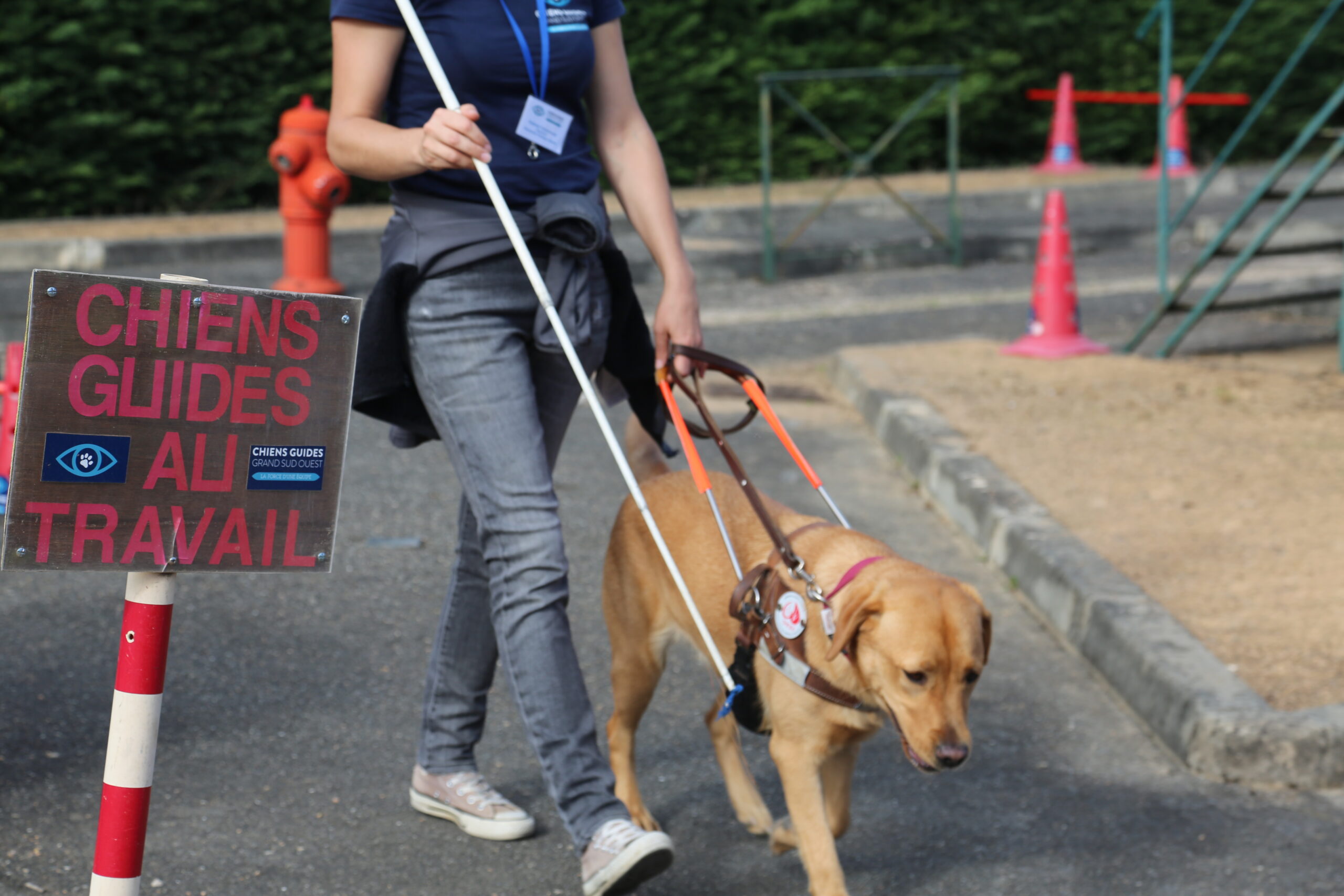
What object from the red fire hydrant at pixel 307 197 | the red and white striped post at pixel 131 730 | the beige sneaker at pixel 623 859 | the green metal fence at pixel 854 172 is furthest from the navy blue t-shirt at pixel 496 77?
the green metal fence at pixel 854 172

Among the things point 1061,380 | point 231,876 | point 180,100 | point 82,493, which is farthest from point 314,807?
point 180,100

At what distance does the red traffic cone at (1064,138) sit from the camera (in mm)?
17094

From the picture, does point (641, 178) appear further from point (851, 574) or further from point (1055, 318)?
point (1055, 318)

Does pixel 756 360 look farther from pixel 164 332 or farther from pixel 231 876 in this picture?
pixel 164 332

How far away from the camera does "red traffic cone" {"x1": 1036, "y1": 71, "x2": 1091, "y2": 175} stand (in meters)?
Answer: 17.1

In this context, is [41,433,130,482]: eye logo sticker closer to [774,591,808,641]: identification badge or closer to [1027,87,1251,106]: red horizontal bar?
[774,591,808,641]: identification badge

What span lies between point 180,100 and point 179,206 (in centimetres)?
108

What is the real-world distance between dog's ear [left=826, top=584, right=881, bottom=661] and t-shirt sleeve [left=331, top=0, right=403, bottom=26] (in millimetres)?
1411

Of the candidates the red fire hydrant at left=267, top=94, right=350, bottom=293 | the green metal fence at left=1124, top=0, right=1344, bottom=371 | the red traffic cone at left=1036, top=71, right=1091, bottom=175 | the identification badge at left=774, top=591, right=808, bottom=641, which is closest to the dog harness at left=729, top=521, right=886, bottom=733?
the identification badge at left=774, top=591, right=808, bottom=641

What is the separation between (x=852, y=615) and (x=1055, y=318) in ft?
20.4

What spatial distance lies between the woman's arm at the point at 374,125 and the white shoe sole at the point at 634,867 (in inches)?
51.8

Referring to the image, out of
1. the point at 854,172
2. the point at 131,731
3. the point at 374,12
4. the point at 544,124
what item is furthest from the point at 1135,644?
the point at 854,172

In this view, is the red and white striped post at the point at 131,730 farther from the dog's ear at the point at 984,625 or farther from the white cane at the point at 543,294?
the dog's ear at the point at 984,625

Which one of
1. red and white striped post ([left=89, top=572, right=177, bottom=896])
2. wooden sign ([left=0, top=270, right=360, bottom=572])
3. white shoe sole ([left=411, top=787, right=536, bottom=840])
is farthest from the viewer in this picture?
white shoe sole ([left=411, top=787, right=536, bottom=840])
